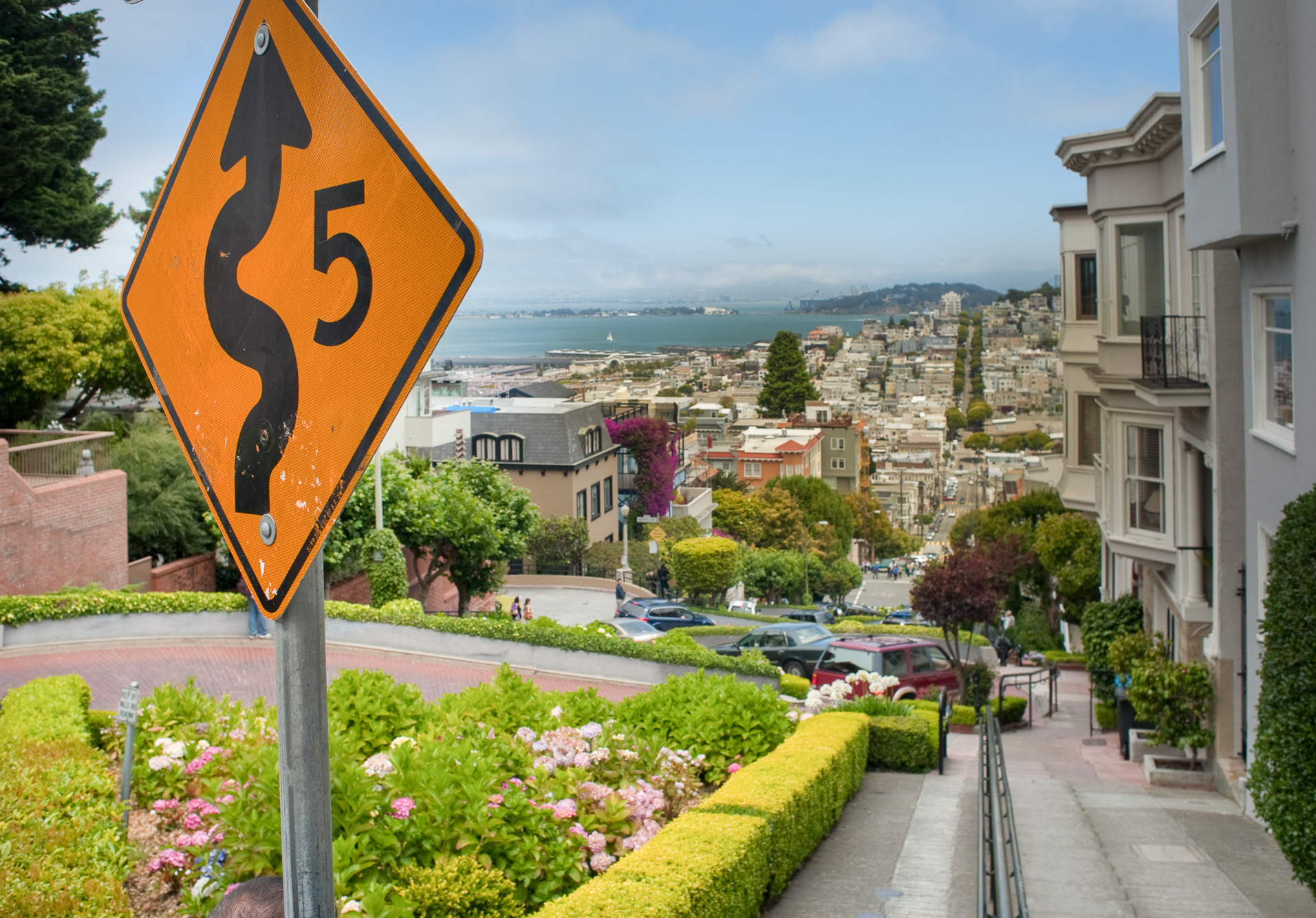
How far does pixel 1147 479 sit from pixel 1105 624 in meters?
3.45

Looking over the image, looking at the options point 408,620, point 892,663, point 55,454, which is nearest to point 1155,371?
point 892,663

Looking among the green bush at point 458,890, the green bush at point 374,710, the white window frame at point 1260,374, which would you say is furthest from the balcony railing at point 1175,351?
the green bush at point 458,890

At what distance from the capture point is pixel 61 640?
67.0 ft

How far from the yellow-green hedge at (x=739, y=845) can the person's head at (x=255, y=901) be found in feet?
8.90

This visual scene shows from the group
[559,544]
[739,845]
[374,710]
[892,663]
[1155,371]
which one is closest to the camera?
[739,845]

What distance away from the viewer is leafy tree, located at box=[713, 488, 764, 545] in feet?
273

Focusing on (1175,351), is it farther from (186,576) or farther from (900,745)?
(186,576)

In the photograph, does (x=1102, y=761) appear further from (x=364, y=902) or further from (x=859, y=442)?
(x=859, y=442)

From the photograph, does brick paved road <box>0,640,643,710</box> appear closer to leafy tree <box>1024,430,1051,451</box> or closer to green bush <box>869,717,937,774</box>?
green bush <box>869,717,937,774</box>

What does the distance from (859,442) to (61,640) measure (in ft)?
434

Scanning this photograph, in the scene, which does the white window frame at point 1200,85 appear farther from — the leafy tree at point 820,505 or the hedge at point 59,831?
the leafy tree at point 820,505

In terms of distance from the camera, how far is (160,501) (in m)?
27.2

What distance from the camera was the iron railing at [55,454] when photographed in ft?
77.9

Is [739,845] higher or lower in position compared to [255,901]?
lower
